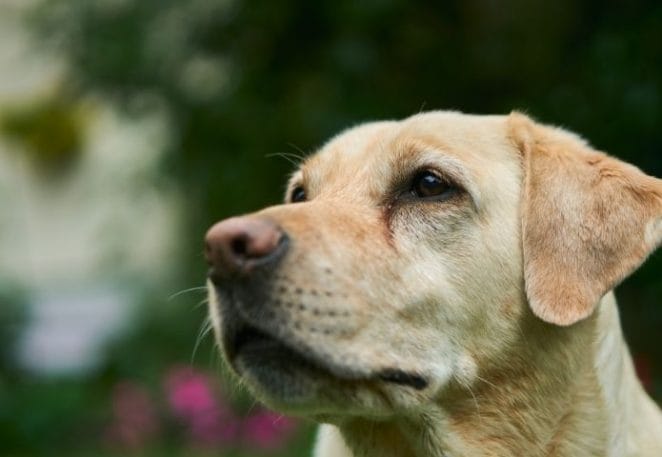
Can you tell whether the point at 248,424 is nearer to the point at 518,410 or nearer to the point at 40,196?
the point at 518,410

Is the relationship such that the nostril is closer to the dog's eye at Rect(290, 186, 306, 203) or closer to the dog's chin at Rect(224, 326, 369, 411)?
the dog's chin at Rect(224, 326, 369, 411)

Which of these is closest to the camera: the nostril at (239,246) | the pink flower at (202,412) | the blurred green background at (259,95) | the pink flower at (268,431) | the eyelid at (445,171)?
the nostril at (239,246)

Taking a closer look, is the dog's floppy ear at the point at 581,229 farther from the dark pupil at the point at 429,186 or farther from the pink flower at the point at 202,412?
the pink flower at the point at 202,412

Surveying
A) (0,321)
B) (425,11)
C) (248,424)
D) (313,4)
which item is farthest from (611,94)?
(0,321)

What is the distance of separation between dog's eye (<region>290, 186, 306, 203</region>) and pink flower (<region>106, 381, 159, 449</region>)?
4245 mm

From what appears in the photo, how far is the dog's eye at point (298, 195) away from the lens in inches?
156

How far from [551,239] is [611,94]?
2638mm

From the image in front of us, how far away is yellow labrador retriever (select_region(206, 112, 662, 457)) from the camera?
10.3ft

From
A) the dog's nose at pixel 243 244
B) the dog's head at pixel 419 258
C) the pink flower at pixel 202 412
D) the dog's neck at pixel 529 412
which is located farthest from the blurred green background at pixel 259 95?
the dog's nose at pixel 243 244

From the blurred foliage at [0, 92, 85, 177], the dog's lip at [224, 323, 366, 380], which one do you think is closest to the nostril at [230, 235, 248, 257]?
the dog's lip at [224, 323, 366, 380]

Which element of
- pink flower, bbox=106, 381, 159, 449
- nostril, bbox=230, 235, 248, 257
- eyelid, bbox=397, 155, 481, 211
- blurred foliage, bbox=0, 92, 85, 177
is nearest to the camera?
nostril, bbox=230, 235, 248, 257

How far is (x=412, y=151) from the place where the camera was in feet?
11.8

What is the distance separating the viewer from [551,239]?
3.45 meters

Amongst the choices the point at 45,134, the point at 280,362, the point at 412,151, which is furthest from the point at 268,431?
the point at 45,134
